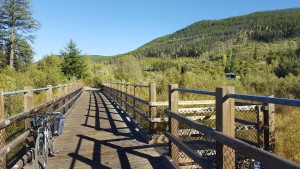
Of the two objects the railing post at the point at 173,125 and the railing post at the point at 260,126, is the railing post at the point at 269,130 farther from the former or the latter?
the railing post at the point at 173,125

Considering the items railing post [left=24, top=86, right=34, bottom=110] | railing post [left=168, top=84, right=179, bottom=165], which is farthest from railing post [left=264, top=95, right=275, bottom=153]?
railing post [left=24, top=86, right=34, bottom=110]

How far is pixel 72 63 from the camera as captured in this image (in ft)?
186

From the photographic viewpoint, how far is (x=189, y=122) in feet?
14.7

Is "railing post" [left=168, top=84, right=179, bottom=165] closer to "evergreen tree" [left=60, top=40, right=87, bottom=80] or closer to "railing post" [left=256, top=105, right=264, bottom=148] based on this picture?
"railing post" [left=256, top=105, right=264, bottom=148]

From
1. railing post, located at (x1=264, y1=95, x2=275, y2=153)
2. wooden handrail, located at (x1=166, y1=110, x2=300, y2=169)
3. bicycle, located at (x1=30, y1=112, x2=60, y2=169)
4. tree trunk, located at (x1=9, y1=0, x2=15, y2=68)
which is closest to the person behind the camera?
wooden handrail, located at (x1=166, y1=110, x2=300, y2=169)

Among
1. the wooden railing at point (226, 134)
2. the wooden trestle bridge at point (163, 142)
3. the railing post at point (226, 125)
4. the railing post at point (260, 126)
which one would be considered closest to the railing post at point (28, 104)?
the wooden trestle bridge at point (163, 142)

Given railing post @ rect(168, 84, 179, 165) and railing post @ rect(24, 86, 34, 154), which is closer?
railing post @ rect(168, 84, 179, 165)

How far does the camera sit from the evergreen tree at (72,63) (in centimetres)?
5616

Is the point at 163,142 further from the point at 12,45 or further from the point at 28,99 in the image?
the point at 12,45

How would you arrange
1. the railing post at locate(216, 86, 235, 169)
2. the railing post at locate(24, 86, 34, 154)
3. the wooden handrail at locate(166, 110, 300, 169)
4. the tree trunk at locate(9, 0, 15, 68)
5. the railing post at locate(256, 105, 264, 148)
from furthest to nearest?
the tree trunk at locate(9, 0, 15, 68)
the railing post at locate(256, 105, 264, 148)
the railing post at locate(24, 86, 34, 154)
the railing post at locate(216, 86, 235, 169)
the wooden handrail at locate(166, 110, 300, 169)

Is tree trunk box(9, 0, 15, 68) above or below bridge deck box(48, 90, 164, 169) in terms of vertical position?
above

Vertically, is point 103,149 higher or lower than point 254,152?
lower

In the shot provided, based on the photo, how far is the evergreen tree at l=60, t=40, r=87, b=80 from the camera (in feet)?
184

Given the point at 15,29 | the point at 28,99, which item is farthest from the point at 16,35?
the point at 28,99
